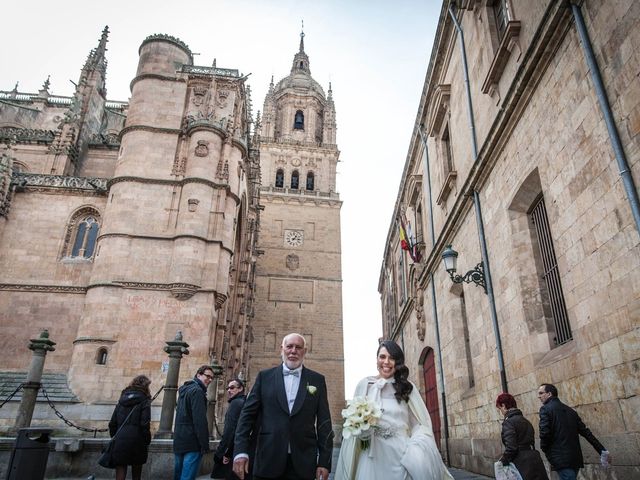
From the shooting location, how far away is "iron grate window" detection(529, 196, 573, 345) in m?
6.04

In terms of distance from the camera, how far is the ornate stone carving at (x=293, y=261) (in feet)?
121

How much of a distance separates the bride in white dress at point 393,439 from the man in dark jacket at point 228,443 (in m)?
1.96

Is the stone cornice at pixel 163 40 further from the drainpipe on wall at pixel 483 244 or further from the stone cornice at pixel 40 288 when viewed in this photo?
the drainpipe on wall at pixel 483 244

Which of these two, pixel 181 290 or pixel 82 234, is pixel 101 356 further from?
pixel 82 234

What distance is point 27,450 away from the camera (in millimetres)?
5230

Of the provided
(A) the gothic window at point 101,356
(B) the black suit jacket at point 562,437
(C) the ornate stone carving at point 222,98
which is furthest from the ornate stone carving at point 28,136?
(B) the black suit jacket at point 562,437

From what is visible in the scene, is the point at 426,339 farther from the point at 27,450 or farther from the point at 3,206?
the point at 3,206

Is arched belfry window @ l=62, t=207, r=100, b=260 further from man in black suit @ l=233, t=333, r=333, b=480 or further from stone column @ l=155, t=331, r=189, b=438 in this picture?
man in black suit @ l=233, t=333, r=333, b=480

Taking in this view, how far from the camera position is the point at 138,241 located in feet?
54.6

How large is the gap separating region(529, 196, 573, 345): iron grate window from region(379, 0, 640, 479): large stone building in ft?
0.09

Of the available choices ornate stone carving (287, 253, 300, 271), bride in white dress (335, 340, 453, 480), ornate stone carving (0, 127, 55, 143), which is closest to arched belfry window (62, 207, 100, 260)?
ornate stone carving (0, 127, 55, 143)

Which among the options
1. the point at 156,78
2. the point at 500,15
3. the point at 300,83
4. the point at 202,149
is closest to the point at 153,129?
the point at 202,149

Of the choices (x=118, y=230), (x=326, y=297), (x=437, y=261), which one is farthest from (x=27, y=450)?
(x=326, y=297)

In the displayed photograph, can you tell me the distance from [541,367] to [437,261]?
6292 millimetres
